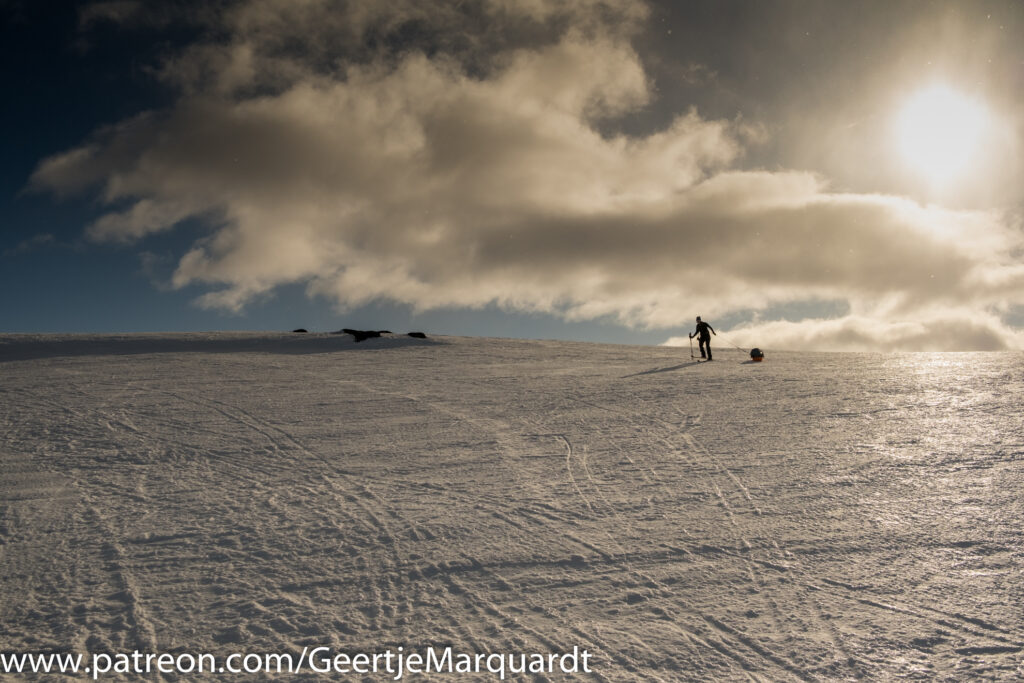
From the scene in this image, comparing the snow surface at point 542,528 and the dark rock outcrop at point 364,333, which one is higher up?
the dark rock outcrop at point 364,333

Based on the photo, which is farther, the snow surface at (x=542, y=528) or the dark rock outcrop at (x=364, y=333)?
the dark rock outcrop at (x=364, y=333)

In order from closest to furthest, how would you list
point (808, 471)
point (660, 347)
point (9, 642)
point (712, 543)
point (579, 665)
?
point (579, 665), point (9, 642), point (712, 543), point (808, 471), point (660, 347)

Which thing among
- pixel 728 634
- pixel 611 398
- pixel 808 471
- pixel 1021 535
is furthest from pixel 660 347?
pixel 728 634

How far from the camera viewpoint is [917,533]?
6.36m

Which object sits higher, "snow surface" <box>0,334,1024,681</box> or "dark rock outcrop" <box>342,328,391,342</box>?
"dark rock outcrop" <box>342,328,391,342</box>

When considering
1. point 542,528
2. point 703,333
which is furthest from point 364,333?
point 542,528

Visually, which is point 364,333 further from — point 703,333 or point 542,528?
point 542,528

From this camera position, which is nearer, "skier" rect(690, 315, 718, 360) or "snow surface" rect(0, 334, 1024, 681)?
"snow surface" rect(0, 334, 1024, 681)

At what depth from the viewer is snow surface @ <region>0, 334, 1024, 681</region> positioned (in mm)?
Result: 4891

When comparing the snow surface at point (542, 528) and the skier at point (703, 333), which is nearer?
the snow surface at point (542, 528)

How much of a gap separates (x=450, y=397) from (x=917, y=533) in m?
9.13

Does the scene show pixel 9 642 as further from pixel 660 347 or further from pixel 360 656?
pixel 660 347

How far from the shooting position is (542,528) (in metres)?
6.68

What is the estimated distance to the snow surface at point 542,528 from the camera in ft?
16.0
